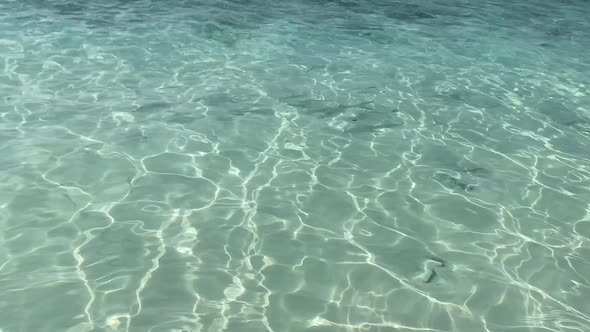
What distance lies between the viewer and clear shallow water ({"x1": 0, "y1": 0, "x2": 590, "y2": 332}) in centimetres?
496

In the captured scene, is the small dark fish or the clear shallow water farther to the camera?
the small dark fish

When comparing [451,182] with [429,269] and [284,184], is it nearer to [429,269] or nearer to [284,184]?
[429,269]

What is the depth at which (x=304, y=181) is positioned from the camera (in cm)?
681

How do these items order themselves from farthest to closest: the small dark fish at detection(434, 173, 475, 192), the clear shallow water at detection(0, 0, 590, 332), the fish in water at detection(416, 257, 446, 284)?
the small dark fish at detection(434, 173, 475, 192) < the fish in water at detection(416, 257, 446, 284) < the clear shallow water at detection(0, 0, 590, 332)

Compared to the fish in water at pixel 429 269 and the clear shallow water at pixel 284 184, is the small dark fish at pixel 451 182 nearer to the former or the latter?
the clear shallow water at pixel 284 184

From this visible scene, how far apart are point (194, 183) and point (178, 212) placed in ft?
2.00

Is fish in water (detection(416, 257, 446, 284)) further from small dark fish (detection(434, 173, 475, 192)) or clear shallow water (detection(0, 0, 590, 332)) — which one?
small dark fish (detection(434, 173, 475, 192))

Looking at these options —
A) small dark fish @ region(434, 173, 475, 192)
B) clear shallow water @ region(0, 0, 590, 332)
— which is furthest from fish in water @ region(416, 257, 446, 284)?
small dark fish @ region(434, 173, 475, 192)

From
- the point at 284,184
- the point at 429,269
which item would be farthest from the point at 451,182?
the point at 284,184

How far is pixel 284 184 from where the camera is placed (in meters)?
6.71

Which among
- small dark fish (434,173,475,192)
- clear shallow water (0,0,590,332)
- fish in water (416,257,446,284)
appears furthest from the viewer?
small dark fish (434,173,475,192)

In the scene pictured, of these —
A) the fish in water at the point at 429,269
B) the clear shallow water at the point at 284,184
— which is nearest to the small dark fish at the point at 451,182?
the clear shallow water at the point at 284,184

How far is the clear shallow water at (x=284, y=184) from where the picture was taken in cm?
496

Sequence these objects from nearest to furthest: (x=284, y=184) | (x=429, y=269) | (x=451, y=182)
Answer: (x=429, y=269)
(x=284, y=184)
(x=451, y=182)
